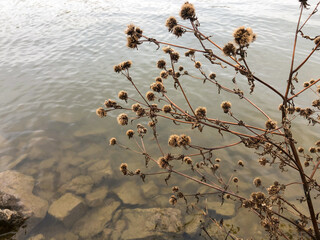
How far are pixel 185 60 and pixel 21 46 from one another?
9.30 metres

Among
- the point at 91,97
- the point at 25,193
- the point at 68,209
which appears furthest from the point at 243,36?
the point at 91,97

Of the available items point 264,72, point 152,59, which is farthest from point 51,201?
point 264,72

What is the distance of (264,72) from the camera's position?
859 cm

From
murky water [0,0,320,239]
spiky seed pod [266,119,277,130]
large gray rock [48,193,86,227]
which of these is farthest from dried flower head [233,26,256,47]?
large gray rock [48,193,86,227]

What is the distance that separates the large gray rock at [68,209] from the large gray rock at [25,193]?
0.68 feet

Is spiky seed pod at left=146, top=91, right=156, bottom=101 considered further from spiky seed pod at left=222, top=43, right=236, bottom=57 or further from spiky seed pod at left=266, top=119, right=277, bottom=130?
spiky seed pod at left=266, top=119, right=277, bottom=130

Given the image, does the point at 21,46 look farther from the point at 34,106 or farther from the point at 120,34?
the point at 34,106

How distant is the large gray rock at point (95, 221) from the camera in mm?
4035

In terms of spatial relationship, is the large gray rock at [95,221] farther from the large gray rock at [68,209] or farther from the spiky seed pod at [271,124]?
the spiky seed pod at [271,124]

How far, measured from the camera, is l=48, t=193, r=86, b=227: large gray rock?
4.23m

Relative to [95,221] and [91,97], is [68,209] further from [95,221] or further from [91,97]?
[91,97]

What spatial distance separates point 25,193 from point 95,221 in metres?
1.72

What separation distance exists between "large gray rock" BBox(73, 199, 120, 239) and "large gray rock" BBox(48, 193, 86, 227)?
14 centimetres

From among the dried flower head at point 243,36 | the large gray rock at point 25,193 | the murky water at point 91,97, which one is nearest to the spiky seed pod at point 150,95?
the dried flower head at point 243,36
